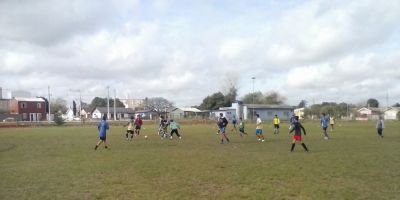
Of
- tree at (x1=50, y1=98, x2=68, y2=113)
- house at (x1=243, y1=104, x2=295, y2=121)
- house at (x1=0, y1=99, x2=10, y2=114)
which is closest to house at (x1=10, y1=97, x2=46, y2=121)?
house at (x1=0, y1=99, x2=10, y2=114)

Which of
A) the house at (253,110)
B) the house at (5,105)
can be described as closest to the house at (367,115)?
the house at (253,110)

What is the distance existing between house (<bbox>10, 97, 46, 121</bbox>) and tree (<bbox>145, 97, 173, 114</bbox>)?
37793mm

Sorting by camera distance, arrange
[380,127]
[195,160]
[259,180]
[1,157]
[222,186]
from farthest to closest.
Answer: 1. [380,127]
2. [1,157]
3. [195,160]
4. [259,180]
5. [222,186]

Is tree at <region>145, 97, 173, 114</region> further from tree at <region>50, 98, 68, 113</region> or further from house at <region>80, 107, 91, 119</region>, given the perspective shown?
tree at <region>50, 98, 68, 113</region>

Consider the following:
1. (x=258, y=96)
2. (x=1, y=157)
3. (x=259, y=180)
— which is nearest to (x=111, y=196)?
(x=259, y=180)

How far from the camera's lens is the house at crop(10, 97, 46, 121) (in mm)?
107812

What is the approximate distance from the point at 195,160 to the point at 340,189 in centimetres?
726

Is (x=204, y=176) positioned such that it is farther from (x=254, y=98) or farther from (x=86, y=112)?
(x=86, y=112)

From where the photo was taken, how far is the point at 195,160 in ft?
55.0

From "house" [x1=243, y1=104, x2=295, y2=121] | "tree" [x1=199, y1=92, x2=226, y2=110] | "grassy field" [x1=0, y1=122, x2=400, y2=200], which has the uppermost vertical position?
"tree" [x1=199, y1=92, x2=226, y2=110]

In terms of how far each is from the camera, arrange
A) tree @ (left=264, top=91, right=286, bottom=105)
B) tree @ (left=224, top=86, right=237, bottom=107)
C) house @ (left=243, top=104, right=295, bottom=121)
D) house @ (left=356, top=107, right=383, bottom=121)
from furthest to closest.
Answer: tree @ (left=264, top=91, right=286, bottom=105) < tree @ (left=224, top=86, right=237, bottom=107) < house @ (left=356, top=107, right=383, bottom=121) < house @ (left=243, top=104, right=295, bottom=121)

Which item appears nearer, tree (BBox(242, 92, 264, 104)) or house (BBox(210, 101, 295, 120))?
house (BBox(210, 101, 295, 120))

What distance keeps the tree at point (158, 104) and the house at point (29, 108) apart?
37793 millimetres

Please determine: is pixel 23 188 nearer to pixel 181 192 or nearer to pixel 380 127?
pixel 181 192
